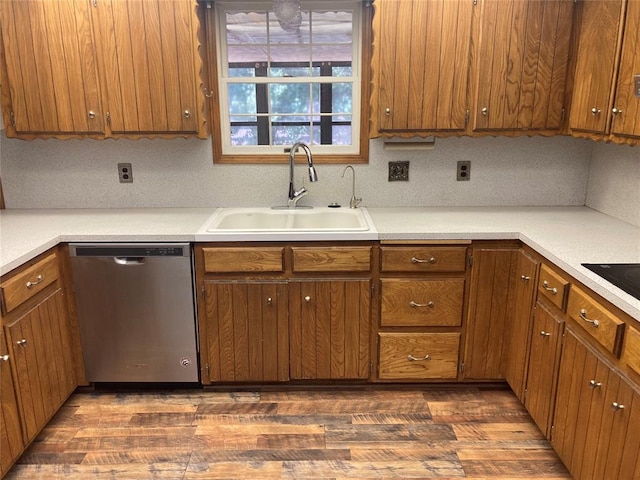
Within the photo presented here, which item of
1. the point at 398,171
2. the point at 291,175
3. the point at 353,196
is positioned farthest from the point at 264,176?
the point at 398,171

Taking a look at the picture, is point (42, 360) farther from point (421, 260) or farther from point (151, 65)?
point (421, 260)

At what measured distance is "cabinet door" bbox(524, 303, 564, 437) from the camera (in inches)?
78.7

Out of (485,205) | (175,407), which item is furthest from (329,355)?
(485,205)

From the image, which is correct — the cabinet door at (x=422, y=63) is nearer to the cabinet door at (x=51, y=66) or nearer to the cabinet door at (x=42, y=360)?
the cabinet door at (x=51, y=66)

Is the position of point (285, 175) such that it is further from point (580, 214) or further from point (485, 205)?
point (580, 214)

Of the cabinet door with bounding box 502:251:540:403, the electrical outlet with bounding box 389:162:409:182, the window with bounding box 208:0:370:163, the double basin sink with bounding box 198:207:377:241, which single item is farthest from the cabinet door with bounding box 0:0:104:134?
the cabinet door with bounding box 502:251:540:403

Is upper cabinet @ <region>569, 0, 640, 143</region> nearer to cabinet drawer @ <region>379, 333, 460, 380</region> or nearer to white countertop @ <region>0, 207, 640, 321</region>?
white countertop @ <region>0, 207, 640, 321</region>

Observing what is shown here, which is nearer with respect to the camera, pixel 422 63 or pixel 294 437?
pixel 294 437

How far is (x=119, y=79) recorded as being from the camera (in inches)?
95.5

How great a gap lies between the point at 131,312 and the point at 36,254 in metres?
0.52

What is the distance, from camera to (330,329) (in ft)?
8.18

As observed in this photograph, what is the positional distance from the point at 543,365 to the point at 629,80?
1.21m

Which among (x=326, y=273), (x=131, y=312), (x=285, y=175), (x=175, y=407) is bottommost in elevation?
(x=175, y=407)

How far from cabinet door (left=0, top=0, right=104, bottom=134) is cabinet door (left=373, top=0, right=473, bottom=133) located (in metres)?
1.41
